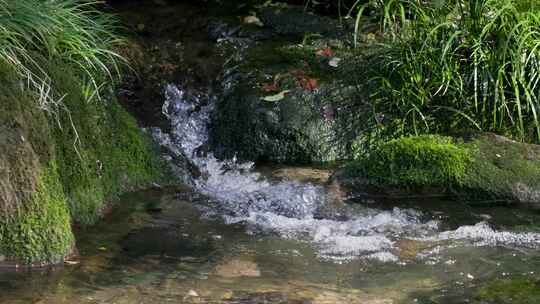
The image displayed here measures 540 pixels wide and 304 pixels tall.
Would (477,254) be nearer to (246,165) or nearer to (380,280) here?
(380,280)

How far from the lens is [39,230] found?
3.96 meters

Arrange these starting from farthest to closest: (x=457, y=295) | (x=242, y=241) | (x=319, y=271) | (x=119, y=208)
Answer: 1. (x=119, y=208)
2. (x=242, y=241)
3. (x=319, y=271)
4. (x=457, y=295)

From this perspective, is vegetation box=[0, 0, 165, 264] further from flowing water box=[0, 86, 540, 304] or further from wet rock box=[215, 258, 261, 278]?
wet rock box=[215, 258, 261, 278]

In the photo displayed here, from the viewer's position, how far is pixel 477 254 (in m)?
4.30

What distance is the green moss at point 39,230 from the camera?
12.8ft

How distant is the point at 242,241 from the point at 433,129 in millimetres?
1961

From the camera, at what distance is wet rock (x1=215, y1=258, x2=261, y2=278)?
3.96m

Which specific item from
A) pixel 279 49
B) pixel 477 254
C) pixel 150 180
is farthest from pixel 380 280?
pixel 279 49

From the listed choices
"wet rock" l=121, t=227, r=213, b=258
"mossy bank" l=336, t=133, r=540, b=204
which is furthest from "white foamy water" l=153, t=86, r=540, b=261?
"wet rock" l=121, t=227, r=213, b=258

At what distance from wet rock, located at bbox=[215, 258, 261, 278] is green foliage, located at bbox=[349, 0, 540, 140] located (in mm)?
2055

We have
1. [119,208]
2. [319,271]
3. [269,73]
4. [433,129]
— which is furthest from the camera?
[269,73]

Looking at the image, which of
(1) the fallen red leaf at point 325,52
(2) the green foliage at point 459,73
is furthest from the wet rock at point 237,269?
(1) the fallen red leaf at point 325,52

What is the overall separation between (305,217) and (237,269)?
98 cm

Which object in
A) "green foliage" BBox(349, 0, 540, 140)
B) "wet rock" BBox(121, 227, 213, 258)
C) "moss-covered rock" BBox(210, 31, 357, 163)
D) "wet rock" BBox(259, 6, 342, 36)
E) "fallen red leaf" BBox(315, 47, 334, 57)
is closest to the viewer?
"wet rock" BBox(121, 227, 213, 258)
